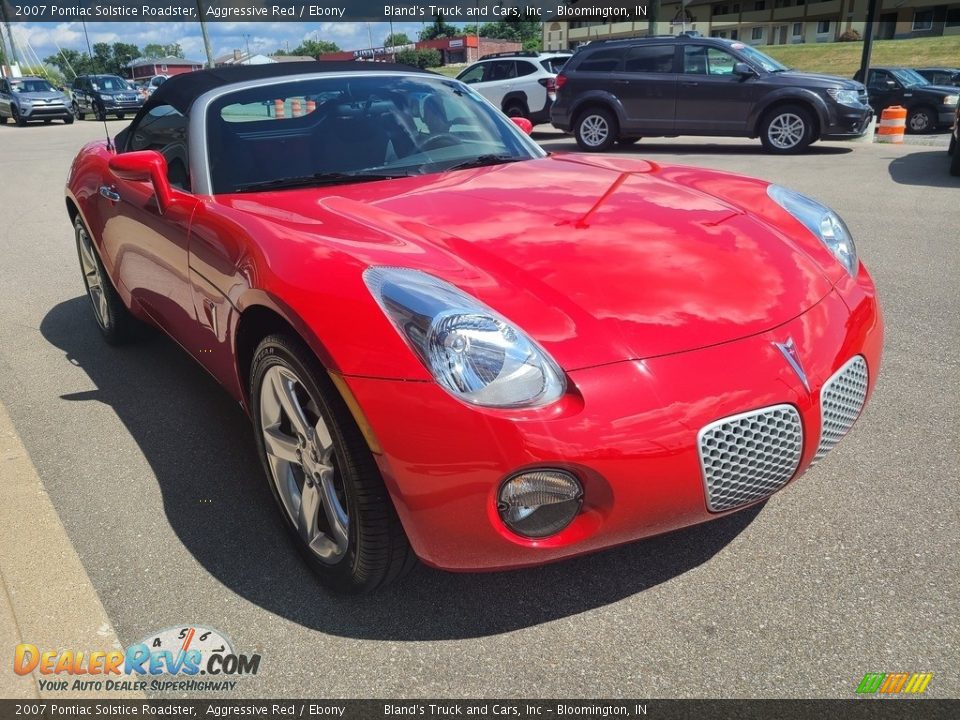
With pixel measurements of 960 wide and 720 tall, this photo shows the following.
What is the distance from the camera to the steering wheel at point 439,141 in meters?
3.38

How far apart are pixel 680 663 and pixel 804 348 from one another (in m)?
0.86

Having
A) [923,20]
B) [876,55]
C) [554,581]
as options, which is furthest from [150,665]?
[923,20]

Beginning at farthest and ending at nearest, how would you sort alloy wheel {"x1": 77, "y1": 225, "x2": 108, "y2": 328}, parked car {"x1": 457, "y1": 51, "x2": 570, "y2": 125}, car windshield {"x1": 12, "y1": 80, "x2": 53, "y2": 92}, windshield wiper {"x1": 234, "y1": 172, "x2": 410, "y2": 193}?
car windshield {"x1": 12, "y1": 80, "x2": 53, "y2": 92} → parked car {"x1": 457, "y1": 51, "x2": 570, "y2": 125} → alloy wheel {"x1": 77, "y1": 225, "x2": 108, "y2": 328} → windshield wiper {"x1": 234, "y1": 172, "x2": 410, "y2": 193}

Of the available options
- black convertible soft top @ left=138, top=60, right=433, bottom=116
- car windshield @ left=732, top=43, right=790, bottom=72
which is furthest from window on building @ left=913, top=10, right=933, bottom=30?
black convertible soft top @ left=138, top=60, right=433, bottom=116

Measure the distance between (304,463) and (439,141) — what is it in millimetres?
1677

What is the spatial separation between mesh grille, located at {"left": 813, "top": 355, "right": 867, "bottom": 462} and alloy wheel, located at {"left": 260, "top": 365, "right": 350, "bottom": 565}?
1.26 m

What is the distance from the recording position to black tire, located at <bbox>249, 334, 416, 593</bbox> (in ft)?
6.62

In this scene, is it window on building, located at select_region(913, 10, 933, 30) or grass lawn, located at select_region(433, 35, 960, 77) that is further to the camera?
window on building, located at select_region(913, 10, 933, 30)

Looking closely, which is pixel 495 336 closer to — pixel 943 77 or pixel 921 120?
pixel 921 120

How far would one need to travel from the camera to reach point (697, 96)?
40.5ft

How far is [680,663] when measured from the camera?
201 centimetres

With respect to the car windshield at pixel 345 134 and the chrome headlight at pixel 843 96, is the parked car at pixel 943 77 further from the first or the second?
the car windshield at pixel 345 134

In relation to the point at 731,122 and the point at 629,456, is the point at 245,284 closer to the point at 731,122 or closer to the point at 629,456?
the point at 629,456

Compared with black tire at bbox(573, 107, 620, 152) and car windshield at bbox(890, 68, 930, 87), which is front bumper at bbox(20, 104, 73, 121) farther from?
car windshield at bbox(890, 68, 930, 87)
